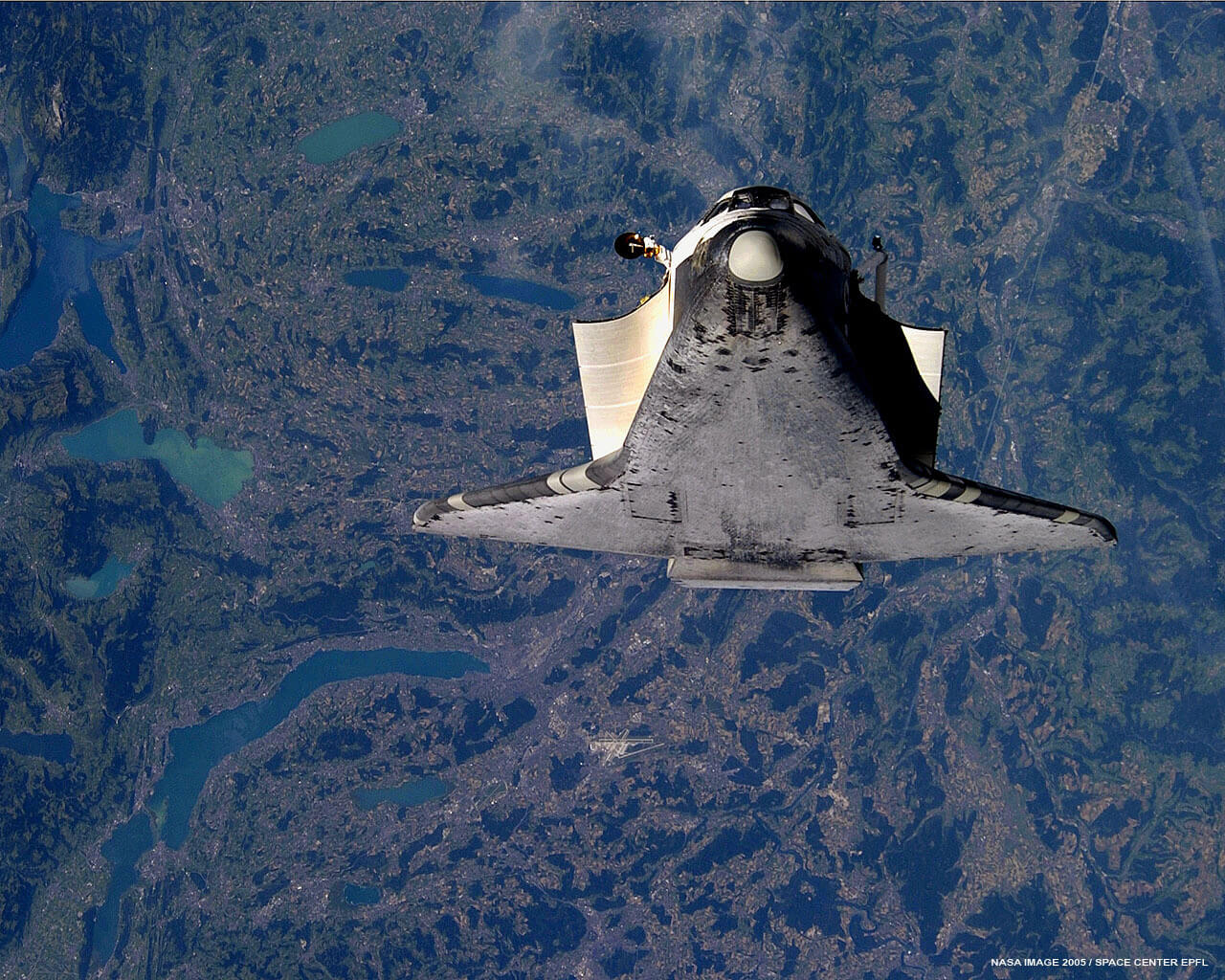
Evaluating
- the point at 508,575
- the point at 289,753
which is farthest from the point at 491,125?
the point at 289,753

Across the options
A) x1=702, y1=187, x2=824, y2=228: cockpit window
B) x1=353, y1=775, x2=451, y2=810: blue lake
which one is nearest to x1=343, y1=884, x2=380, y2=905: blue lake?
x1=353, y1=775, x2=451, y2=810: blue lake

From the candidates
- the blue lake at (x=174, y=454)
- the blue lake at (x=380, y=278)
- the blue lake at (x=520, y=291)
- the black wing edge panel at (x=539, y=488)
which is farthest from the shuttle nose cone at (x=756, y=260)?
the blue lake at (x=174, y=454)

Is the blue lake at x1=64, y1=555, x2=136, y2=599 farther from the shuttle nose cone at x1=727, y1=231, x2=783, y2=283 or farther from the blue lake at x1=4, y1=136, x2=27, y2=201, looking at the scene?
the shuttle nose cone at x1=727, y1=231, x2=783, y2=283

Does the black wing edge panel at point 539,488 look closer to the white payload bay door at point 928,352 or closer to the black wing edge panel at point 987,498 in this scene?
the black wing edge panel at point 987,498

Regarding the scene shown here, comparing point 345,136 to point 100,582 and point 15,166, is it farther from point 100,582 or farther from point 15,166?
point 100,582

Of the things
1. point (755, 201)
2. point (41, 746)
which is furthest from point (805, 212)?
point (41, 746)
